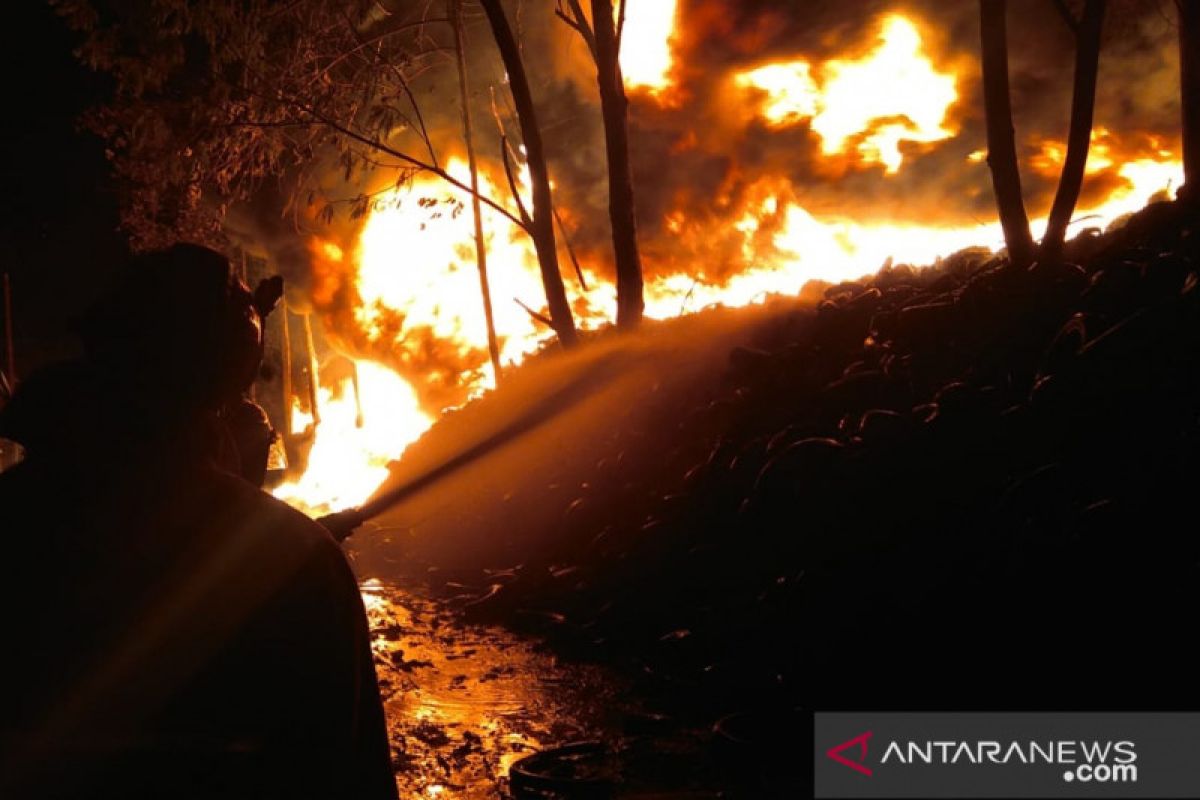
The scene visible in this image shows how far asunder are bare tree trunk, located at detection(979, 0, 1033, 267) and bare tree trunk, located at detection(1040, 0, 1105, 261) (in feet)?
0.89

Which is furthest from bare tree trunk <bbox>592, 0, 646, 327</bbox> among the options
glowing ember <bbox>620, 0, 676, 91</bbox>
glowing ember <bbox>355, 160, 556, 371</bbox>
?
glowing ember <bbox>355, 160, 556, 371</bbox>

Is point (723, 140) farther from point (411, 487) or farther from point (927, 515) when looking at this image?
point (411, 487)

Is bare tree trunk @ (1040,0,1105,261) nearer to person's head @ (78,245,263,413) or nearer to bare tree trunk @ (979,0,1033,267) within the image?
bare tree trunk @ (979,0,1033,267)

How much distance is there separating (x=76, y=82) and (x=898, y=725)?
3389 centimetres

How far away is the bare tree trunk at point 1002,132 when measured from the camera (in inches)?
344

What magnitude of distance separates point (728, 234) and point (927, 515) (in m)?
12.3

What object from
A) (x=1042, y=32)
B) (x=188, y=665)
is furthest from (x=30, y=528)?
(x=1042, y=32)

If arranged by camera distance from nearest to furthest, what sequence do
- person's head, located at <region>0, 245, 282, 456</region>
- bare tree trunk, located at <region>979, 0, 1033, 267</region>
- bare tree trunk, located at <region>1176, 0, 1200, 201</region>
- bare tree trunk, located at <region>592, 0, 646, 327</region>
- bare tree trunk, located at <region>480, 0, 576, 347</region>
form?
person's head, located at <region>0, 245, 282, 456</region> < bare tree trunk, located at <region>979, 0, 1033, 267</region> < bare tree trunk, located at <region>1176, 0, 1200, 201</region> < bare tree trunk, located at <region>592, 0, 646, 327</region> < bare tree trunk, located at <region>480, 0, 576, 347</region>

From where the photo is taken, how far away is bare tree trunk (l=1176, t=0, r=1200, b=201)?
939cm

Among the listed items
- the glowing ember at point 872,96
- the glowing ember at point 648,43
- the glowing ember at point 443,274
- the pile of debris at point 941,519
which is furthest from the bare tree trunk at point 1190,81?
the glowing ember at point 443,274

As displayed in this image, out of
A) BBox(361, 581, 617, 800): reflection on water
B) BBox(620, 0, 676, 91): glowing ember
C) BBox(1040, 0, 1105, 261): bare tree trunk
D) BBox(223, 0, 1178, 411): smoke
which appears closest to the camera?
BBox(361, 581, 617, 800): reflection on water

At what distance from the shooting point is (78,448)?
1534mm

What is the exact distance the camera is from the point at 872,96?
14.9 m

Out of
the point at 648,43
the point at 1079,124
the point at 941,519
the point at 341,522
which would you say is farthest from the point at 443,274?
the point at 341,522
